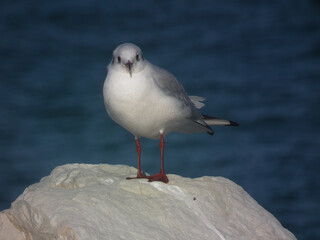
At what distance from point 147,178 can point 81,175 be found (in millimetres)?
695

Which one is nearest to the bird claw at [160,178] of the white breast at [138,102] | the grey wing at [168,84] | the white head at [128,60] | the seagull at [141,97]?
the seagull at [141,97]

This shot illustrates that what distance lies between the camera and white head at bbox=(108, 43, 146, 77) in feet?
20.0

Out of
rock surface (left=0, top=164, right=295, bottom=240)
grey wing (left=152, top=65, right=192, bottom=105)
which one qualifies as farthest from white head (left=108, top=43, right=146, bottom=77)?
rock surface (left=0, top=164, right=295, bottom=240)

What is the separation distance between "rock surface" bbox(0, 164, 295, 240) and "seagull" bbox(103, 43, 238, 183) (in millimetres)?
383

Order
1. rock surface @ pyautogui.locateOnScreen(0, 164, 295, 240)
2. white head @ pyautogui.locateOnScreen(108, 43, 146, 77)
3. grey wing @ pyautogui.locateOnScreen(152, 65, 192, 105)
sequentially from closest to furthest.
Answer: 1. rock surface @ pyautogui.locateOnScreen(0, 164, 295, 240)
2. white head @ pyautogui.locateOnScreen(108, 43, 146, 77)
3. grey wing @ pyautogui.locateOnScreen(152, 65, 192, 105)

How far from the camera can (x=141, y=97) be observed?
615 cm

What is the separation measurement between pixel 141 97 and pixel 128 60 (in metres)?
0.38

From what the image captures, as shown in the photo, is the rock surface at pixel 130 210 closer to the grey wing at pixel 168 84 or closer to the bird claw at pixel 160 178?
the bird claw at pixel 160 178

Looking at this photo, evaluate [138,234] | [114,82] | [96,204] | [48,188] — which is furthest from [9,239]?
[114,82]

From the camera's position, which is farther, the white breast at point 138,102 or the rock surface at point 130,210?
the white breast at point 138,102

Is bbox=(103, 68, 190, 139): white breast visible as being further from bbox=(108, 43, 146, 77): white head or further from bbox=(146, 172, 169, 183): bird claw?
bbox=(146, 172, 169, 183): bird claw

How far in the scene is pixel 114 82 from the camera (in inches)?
243

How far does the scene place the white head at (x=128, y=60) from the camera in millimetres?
6098

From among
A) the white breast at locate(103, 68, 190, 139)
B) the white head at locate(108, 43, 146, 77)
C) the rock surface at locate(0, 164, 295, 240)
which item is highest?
the white head at locate(108, 43, 146, 77)
